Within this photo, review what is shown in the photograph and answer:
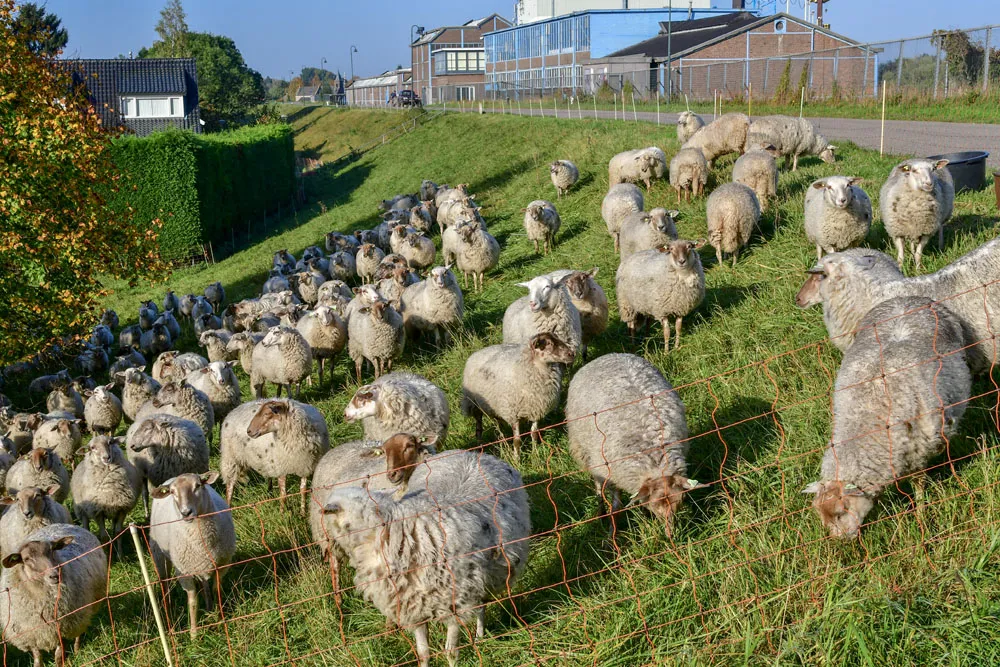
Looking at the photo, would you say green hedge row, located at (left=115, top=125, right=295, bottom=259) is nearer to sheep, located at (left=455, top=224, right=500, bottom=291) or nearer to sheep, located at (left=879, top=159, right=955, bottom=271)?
sheep, located at (left=455, top=224, right=500, bottom=291)

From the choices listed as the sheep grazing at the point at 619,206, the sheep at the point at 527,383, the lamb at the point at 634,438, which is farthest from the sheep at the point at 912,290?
the sheep grazing at the point at 619,206

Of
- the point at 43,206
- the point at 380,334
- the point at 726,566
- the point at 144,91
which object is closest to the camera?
the point at 726,566

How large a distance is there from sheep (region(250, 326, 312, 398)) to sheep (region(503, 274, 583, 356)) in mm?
3221

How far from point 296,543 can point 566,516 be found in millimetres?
2076

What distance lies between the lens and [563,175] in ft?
56.2

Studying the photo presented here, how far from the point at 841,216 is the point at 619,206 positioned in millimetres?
4536

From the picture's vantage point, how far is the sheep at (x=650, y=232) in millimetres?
10320

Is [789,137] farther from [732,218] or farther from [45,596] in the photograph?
[45,596]

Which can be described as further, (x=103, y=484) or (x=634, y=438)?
(x=103, y=484)

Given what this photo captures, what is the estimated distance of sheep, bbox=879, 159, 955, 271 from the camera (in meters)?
7.70

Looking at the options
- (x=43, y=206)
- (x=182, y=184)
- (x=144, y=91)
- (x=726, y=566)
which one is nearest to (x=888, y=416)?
(x=726, y=566)

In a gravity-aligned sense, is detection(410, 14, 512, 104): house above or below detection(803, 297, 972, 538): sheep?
above

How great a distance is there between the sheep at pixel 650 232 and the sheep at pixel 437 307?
89.8 inches

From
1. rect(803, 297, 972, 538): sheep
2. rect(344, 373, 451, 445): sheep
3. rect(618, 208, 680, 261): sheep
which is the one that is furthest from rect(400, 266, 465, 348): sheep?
rect(803, 297, 972, 538): sheep
